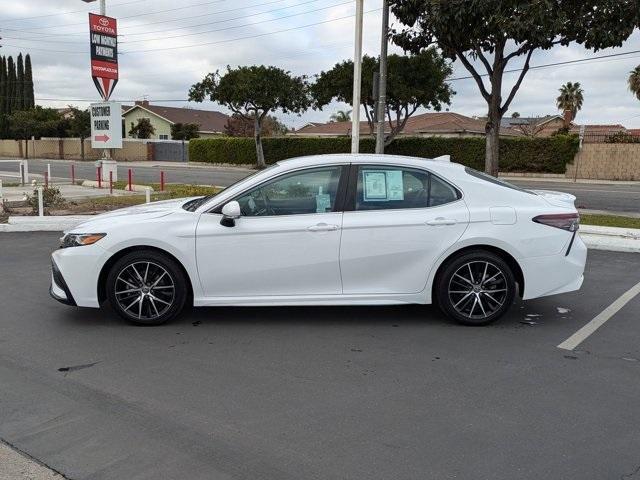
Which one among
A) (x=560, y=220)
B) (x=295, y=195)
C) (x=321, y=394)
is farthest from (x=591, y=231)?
(x=321, y=394)

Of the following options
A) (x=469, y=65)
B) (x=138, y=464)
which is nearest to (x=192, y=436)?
(x=138, y=464)

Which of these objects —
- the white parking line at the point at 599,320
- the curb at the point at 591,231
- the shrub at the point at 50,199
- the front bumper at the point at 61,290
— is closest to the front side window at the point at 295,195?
the front bumper at the point at 61,290

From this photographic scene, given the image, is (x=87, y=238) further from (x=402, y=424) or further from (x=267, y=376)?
(x=402, y=424)

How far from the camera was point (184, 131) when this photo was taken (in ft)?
241

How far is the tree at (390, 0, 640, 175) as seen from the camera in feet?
40.7

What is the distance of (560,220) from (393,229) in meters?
1.57

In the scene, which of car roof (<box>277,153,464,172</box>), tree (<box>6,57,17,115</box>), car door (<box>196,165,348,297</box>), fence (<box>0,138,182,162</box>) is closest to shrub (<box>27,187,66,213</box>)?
car door (<box>196,165,348,297</box>)

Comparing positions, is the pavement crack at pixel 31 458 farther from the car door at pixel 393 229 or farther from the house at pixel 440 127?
the house at pixel 440 127

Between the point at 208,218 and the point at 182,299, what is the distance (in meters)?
0.77

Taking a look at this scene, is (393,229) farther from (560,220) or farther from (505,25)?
(505,25)

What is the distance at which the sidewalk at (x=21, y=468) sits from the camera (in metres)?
3.08

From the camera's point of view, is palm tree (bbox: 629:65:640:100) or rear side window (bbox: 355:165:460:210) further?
palm tree (bbox: 629:65:640:100)

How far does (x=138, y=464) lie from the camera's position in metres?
3.18

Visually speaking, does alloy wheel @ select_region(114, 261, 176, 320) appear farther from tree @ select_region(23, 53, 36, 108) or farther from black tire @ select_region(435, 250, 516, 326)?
tree @ select_region(23, 53, 36, 108)
